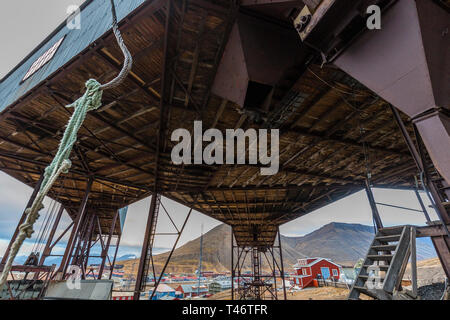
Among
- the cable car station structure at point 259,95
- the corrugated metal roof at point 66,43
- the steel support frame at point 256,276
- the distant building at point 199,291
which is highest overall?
the corrugated metal roof at point 66,43

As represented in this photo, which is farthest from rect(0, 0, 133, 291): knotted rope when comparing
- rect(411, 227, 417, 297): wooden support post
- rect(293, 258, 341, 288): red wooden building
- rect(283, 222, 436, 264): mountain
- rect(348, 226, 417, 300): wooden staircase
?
rect(283, 222, 436, 264): mountain

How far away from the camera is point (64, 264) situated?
31.1ft

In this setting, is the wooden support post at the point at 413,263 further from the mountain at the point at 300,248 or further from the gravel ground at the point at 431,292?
the mountain at the point at 300,248

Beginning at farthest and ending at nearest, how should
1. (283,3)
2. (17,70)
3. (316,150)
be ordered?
(17,70) < (316,150) < (283,3)

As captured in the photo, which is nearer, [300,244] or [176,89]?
[176,89]

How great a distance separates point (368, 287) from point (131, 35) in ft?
23.0

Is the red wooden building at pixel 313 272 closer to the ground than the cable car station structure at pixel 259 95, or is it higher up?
closer to the ground

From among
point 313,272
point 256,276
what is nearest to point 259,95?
point 256,276

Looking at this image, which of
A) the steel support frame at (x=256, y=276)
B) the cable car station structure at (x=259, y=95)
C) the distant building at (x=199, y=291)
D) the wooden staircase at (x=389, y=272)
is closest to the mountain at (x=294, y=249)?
the distant building at (x=199, y=291)

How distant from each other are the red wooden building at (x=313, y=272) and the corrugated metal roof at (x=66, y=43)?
1494 inches

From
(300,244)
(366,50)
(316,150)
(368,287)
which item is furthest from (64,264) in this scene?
(300,244)

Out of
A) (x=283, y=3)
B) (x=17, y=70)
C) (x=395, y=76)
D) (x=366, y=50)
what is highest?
(x=17, y=70)

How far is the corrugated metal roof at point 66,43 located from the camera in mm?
6137
